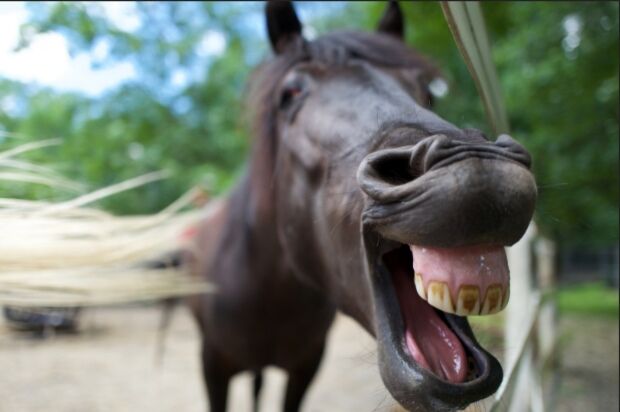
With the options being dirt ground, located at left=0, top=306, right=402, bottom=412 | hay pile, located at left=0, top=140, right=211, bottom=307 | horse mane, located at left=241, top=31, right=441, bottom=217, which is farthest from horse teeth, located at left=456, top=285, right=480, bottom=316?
dirt ground, located at left=0, top=306, right=402, bottom=412

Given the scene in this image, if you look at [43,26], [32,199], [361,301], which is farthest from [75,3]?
[361,301]

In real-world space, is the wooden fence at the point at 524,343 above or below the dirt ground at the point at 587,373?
above

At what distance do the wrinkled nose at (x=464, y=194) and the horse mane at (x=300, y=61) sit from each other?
0.83 metres

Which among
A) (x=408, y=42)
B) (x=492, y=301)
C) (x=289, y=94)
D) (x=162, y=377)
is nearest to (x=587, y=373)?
(x=408, y=42)

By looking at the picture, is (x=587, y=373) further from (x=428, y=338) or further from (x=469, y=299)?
(x=469, y=299)

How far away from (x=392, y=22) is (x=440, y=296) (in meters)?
1.53

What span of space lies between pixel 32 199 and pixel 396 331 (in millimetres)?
1076

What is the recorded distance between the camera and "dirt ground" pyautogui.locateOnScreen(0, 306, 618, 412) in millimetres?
4387

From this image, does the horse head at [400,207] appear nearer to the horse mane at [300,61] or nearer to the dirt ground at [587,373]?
the horse mane at [300,61]

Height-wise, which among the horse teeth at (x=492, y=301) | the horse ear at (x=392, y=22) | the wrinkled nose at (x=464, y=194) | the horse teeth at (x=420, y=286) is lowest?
the horse teeth at (x=492, y=301)

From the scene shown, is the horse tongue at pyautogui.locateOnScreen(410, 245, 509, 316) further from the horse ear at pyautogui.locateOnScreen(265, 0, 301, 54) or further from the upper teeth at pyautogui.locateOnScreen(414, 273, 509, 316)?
the horse ear at pyautogui.locateOnScreen(265, 0, 301, 54)

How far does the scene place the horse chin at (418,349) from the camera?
0.85 meters

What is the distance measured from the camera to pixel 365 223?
0.94 meters

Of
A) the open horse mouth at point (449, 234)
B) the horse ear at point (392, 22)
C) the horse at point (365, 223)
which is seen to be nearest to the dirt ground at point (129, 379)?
the horse at point (365, 223)
